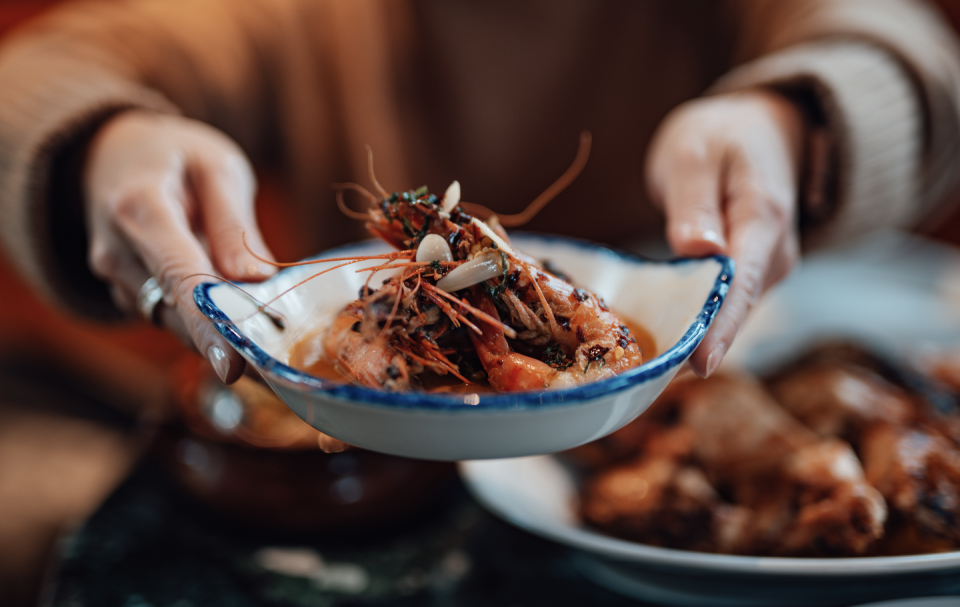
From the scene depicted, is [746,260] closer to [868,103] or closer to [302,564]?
[868,103]

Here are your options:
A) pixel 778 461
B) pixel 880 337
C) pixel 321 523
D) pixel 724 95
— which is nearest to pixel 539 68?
pixel 724 95

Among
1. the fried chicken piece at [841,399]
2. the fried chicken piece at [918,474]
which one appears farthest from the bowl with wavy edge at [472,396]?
the fried chicken piece at [841,399]

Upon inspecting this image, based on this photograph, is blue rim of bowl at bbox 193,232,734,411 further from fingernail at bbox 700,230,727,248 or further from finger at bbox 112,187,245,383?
fingernail at bbox 700,230,727,248

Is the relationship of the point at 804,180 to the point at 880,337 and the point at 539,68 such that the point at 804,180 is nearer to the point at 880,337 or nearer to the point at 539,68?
the point at 880,337

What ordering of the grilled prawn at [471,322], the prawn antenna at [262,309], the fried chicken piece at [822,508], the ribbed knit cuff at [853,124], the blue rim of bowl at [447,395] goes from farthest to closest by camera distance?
1. the ribbed knit cuff at [853,124]
2. the fried chicken piece at [822,508]
3. the prawn antenna at [262,309]
4. the grilled prawn at [471,322]
5. the blue rim of bowl at [447,395]

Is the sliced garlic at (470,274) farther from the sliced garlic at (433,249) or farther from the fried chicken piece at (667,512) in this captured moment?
the fried chicken piece at (667,512)

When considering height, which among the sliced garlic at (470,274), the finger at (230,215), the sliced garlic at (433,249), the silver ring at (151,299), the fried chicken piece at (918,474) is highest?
the sliced garlic at (433,249)

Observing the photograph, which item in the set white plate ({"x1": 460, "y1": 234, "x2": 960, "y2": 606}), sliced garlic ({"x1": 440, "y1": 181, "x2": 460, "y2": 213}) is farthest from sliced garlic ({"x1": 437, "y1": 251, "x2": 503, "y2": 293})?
white plate ({"x1": 460, "y1": 234, "x2": 960, "y2": 606})

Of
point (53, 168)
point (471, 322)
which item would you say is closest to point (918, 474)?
point (471, 322)
